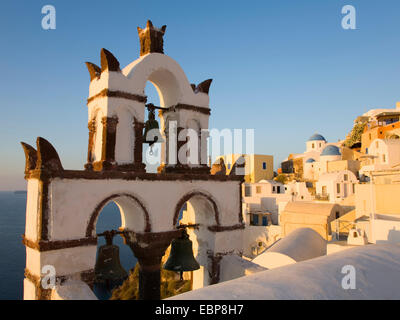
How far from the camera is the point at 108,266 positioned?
20.2 feet

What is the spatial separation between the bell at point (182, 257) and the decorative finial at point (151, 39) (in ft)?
14.6

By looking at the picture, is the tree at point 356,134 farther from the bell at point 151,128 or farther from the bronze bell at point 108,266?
the bronze bell at point 108,266

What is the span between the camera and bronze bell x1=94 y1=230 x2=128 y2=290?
6034 mm

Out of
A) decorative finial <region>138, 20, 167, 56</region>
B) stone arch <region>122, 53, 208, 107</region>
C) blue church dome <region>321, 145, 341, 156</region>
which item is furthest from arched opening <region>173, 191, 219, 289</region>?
blue church dome <region>321, 145, 341, 156</region>

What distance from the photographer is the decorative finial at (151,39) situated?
6.96 m

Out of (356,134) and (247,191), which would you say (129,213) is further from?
(356,134)

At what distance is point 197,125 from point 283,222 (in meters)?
22.3

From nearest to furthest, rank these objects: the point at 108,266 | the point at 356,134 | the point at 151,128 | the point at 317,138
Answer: the point at 108,266 → the point at 151,128 → the point at 356,134 → the point at 317,138

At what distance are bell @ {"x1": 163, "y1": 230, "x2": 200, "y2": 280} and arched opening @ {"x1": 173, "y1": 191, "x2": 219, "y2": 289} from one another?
0.62 m

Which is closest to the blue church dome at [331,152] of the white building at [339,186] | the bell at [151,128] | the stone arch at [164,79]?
the white building at [339,186]

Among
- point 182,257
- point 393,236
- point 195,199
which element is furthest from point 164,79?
point 393,236

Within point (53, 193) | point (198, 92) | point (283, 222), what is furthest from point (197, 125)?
point (283, 222)

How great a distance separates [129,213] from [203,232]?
2.08 m
